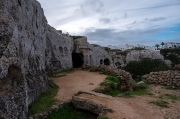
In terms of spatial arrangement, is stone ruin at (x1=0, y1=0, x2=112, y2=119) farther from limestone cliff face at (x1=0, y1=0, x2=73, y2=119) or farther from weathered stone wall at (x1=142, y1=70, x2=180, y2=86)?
weathered stone wall at (x1=142, y1=70, x2=180, y2=86)

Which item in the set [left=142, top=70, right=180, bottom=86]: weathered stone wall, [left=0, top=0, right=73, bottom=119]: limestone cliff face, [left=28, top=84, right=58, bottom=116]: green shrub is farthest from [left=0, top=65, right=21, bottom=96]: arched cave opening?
[left=142, top=70, right=180, bottom=86]: weathered stone wall

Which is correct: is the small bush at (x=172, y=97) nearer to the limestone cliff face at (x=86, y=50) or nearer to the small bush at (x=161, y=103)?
the small bush at (x=161, y=103)

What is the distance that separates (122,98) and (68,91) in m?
3.39

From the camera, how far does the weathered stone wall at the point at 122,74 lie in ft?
41.2

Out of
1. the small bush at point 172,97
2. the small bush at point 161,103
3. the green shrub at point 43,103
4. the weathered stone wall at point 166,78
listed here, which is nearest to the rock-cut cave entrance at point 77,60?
the weathered stone wall at point 166,78

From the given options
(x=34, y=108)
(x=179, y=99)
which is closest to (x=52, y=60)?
(x=34, y=108)

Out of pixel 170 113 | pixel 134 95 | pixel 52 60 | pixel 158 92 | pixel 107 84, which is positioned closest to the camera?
pixel 170 113

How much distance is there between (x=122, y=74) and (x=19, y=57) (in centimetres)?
990

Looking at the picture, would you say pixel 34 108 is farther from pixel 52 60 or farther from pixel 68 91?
pixel 52 60

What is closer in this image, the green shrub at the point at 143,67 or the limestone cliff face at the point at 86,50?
the limestone cliff face at the point at 86,50

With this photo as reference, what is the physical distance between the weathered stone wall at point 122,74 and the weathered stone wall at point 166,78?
1.42 metres

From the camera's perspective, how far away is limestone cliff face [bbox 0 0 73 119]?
5203mm

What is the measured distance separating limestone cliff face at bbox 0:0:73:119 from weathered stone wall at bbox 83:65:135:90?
199 inches

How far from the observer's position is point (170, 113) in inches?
309
